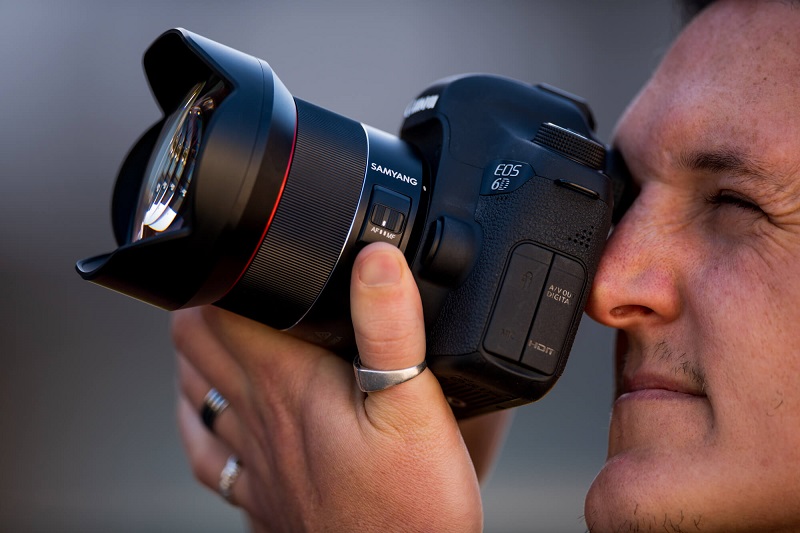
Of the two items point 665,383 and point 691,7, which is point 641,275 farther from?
point 691,7

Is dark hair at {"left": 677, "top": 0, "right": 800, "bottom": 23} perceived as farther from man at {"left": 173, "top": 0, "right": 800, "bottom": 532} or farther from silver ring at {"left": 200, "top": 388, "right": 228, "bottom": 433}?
silver ring at {"left": 200, "top": 388, "right": 228, "bottom": 433}

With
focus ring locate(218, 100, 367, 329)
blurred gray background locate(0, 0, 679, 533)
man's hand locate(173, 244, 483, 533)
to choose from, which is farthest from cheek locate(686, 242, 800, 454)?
blurred gray background locate(0, 0, 679, 533)

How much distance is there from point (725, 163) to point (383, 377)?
391 mm

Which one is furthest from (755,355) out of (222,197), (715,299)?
(222,197)

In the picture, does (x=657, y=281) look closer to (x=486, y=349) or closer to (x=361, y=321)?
(x=486, y=349)

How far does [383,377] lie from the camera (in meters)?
0.76

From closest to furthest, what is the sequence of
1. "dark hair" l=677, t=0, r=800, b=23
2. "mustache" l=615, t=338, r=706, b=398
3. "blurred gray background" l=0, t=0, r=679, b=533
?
1. "mustache" l=615, t=338, r=706, b=398
2. "dark hair" l=677, t=0, r=800, b=23
3. "blurred gray background" l=0, t=0, r=679, b=533

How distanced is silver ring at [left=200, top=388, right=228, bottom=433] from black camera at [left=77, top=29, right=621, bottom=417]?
9.9 inches

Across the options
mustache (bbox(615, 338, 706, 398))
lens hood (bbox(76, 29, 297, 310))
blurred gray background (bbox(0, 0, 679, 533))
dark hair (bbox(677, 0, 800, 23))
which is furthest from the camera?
blurred gray background (bbox(0, 0, 679, 533))

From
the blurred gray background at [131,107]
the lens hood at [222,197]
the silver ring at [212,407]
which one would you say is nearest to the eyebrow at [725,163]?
the lens hood at [222,197]

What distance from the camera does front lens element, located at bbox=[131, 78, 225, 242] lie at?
0.75 metres

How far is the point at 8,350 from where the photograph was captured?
2941 mm

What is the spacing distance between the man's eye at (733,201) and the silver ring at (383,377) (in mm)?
337

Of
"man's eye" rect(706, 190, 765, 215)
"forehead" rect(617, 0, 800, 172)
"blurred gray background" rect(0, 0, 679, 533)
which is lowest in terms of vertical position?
"blurred gray background" rect(0, 0, 679, 533)
